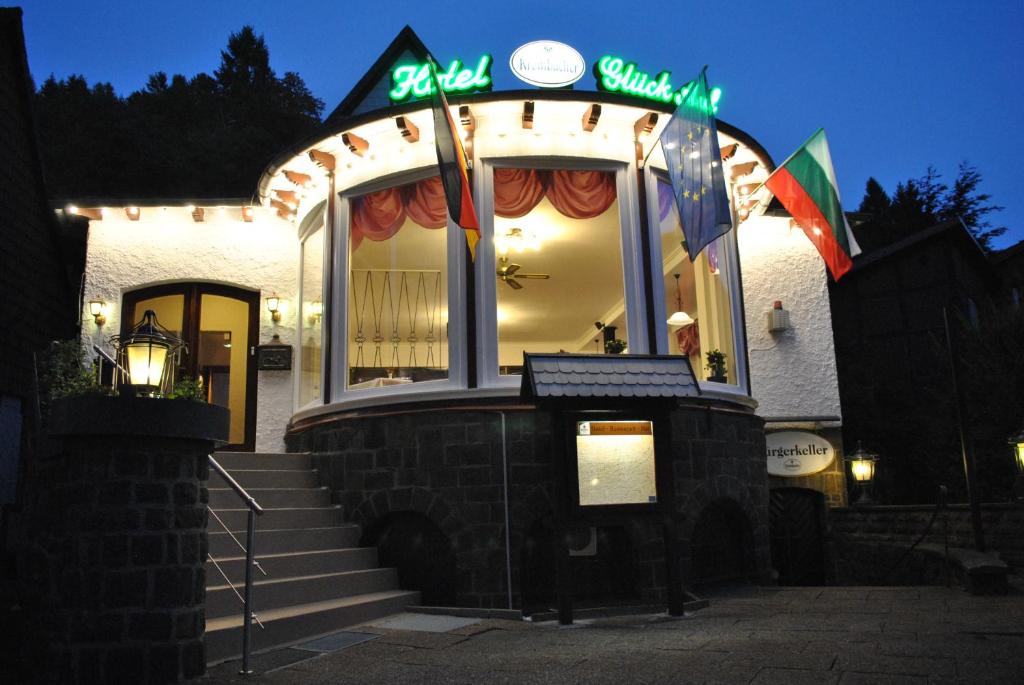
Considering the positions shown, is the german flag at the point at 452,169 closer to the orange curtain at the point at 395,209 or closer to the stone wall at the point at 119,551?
the orange curtain at the point at 395,209

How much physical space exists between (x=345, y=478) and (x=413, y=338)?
420 centimetres

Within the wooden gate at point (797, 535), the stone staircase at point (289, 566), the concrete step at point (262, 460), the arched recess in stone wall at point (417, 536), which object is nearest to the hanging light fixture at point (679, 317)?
the wooden gate at point (797, 535)

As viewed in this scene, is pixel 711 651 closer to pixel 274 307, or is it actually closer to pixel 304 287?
pixel 304 287

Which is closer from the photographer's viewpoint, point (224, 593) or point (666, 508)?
point (224, 593)

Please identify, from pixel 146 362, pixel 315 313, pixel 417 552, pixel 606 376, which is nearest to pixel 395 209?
pixel 315 313

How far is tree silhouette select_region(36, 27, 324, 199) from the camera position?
997 inches

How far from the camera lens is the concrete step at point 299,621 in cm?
513

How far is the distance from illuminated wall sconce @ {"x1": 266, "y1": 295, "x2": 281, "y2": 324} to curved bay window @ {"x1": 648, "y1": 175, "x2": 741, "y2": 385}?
15.6 feet

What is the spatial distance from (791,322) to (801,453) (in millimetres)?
1775

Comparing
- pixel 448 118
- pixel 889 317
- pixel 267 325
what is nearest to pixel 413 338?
pixel 267 325

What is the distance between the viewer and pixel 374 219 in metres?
8.96

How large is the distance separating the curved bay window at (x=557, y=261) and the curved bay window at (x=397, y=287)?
0.81 m

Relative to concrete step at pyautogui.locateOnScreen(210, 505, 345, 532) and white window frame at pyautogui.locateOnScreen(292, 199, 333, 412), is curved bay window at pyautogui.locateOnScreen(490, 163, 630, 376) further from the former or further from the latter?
concrete step at pyautogui.locateOnScreen(210, 505, 345, 532)

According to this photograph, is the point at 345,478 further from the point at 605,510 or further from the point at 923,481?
the point at 923,481
